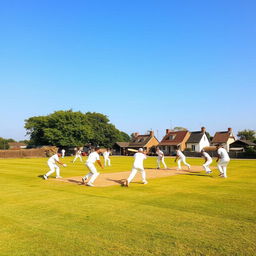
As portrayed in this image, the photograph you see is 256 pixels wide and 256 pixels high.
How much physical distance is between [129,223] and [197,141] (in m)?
67.1

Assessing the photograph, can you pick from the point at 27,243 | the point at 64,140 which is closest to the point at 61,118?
the point at 64,140

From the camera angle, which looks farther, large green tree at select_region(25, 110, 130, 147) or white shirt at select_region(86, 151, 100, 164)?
large green tree at select_region(25, 110, 130, 147)

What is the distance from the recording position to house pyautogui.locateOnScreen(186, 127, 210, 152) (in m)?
71.4

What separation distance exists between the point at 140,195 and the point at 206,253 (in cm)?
603

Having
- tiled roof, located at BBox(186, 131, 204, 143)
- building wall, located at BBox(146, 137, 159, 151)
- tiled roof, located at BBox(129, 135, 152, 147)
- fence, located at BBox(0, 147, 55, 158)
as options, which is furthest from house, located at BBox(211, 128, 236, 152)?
fence, located at BBox(0, 147, 55, 158)

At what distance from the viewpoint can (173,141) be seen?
75312mm

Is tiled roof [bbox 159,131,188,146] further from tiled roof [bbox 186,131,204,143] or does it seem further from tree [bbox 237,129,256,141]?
tree [bbox 237,129,256,141]

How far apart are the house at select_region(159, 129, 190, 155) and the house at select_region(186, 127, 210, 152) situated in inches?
53.5

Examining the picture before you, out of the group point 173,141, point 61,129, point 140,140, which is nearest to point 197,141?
point 173,141

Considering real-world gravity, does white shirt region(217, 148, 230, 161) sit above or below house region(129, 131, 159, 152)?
below

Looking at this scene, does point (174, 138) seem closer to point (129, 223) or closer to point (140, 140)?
point (140, 140)

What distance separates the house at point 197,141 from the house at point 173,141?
4.46ft

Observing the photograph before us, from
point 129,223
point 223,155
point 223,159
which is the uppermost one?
point 223,155

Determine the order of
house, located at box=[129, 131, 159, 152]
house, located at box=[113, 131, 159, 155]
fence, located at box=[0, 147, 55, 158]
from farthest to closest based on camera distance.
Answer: house, located at box=[113, 131, 159, 155], house, located at box=[129, 131, 159, 152], fence, located at box=[0, 147, 55, 158]
